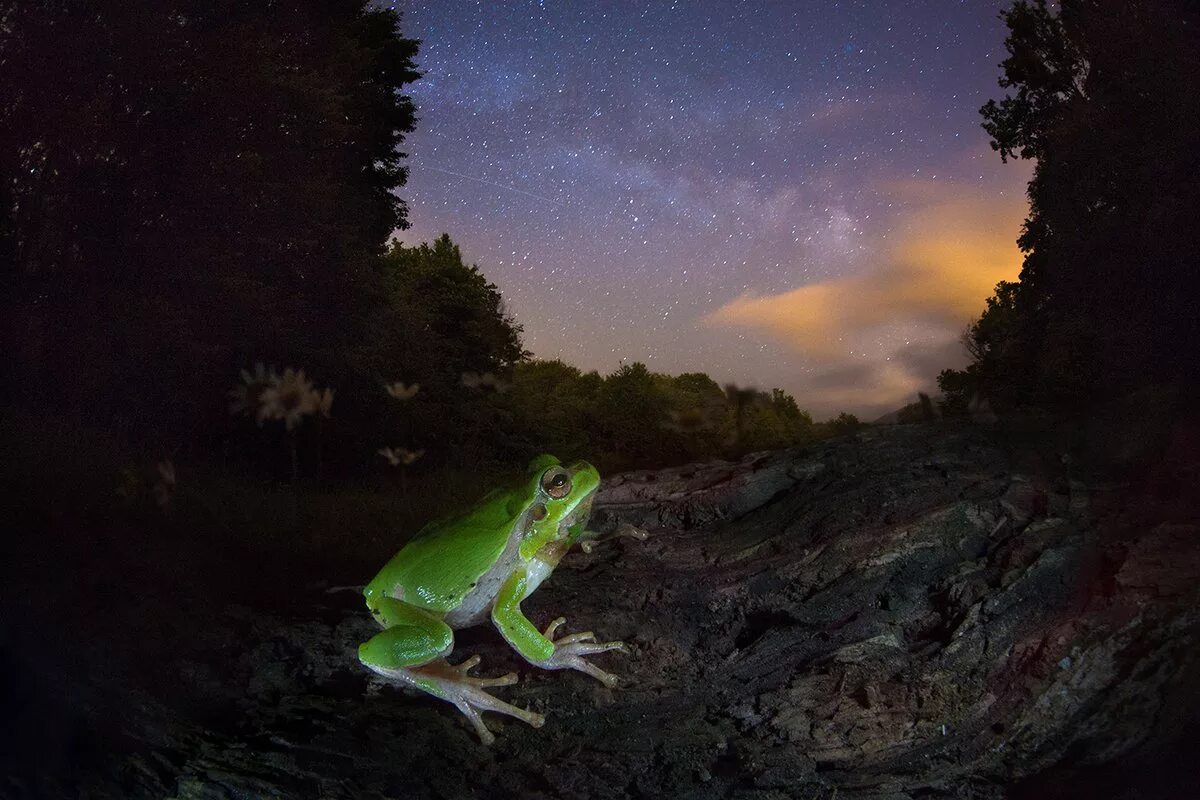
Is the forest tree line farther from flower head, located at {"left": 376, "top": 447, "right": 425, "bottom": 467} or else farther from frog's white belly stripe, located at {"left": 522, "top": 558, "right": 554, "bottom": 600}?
frog's white belly stripe, located at {"left": 522, "top": 558, "right": 554, "bottom": 600}

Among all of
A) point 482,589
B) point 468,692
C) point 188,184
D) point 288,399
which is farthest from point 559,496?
point 188,184

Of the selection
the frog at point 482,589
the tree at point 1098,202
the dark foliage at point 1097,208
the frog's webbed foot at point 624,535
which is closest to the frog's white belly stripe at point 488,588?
the frog at point 482,589

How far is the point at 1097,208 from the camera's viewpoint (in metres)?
3.25

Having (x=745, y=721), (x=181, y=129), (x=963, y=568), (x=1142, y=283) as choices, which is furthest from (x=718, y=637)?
(x=181, y=129)

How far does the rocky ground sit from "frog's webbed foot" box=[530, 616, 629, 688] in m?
0.03

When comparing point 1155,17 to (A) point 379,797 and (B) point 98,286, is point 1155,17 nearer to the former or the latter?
(A) point 379,797

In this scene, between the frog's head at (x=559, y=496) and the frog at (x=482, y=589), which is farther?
the frog's head at (x=559, y=496)

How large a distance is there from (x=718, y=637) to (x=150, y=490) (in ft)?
7.69

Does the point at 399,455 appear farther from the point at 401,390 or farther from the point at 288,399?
the point at 288,399

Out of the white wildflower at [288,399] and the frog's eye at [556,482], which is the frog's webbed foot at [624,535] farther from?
the white wildflower at [288,399]

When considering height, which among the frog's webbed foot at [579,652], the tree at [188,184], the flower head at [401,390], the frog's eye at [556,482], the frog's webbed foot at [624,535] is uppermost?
the tree at [188,184]

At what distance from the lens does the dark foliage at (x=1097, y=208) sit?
2.96m

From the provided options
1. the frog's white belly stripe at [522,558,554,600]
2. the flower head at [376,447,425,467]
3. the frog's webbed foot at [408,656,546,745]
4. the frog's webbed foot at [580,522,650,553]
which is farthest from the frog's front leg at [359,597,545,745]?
the flower head at [376,447,425,467]

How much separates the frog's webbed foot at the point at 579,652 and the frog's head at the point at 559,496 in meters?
0.32
